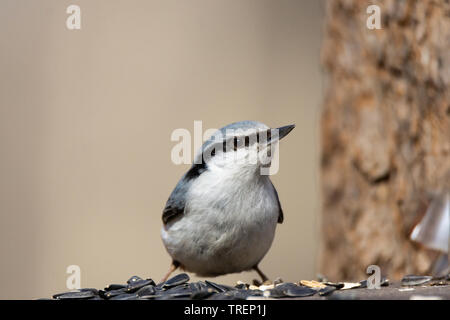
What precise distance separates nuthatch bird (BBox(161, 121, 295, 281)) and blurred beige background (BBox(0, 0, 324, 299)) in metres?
2.71

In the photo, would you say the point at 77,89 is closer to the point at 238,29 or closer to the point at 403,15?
the point at 238,29

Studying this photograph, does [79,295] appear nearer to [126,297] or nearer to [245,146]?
[126,297]

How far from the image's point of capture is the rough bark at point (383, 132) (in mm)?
3098

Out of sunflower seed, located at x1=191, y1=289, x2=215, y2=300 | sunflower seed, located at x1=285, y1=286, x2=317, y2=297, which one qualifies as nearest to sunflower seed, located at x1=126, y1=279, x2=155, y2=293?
sunflower seed, located at x1=191, y1=289, x2=215, y2=300

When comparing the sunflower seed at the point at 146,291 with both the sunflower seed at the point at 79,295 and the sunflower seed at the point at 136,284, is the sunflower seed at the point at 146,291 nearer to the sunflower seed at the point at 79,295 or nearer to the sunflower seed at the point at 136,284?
the sunflower seed at the point at 136,284

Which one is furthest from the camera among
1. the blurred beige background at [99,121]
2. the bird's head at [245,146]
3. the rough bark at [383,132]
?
the blurred beige background at [99,121]

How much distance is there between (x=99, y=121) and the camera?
5.43m

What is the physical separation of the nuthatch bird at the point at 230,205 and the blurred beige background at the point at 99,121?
2.71 metres

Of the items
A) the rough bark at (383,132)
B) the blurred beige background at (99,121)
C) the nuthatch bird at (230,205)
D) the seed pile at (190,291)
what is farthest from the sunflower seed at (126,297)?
the blurred beige background at (99,121)

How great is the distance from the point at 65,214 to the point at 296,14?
312cm

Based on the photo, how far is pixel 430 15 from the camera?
3080 millimetres

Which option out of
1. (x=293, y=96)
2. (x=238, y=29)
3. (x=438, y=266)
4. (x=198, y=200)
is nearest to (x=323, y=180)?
(x=438, y=266)

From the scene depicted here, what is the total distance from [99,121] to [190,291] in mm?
3611
